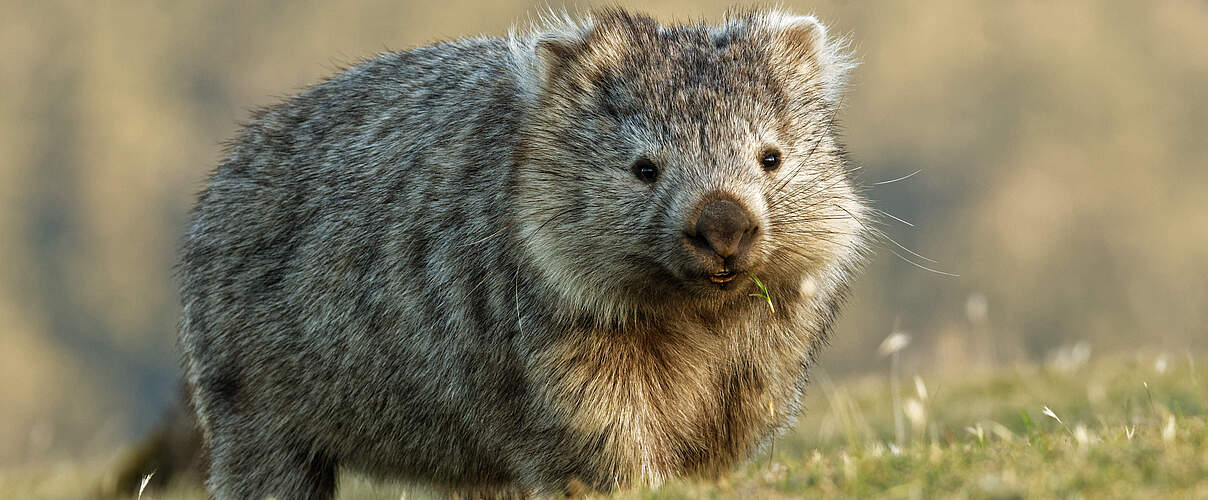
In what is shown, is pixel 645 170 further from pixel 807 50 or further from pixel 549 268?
pixel 807 50

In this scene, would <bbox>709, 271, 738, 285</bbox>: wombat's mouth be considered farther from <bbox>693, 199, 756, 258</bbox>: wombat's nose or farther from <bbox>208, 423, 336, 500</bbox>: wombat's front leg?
<bbox>208, 423, 336, 500</bbox>: wombat's front leg

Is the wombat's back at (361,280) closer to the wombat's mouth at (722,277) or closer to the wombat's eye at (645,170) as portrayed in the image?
the wombat's eye at (645,170)

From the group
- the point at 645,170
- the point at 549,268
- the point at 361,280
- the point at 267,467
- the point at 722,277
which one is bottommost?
the point at 267,467

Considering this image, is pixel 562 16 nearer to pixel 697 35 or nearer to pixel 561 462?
pixel 697 35

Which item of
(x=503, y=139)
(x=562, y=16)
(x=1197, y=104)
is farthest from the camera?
(x=1197, y=104)

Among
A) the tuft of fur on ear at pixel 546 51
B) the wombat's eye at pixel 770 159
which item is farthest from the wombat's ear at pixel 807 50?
the tuft of fur on ear at pixel 546 51

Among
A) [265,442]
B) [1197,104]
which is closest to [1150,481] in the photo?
[265,442]

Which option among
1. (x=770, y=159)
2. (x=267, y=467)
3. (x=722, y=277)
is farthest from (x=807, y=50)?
(x=267, y=467)

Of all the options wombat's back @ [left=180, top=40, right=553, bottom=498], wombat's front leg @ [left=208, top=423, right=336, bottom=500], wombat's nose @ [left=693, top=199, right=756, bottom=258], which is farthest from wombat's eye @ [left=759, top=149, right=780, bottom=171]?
wombat's front leg @ [left=208, top=423, right=336, bottom=500]
